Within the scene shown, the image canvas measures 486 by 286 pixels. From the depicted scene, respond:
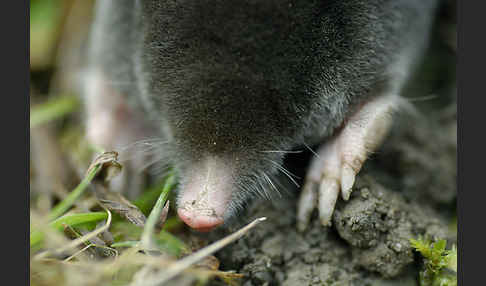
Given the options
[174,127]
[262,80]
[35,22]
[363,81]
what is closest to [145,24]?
[174,127]

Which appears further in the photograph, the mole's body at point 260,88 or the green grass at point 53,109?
the green grass at point 53,109

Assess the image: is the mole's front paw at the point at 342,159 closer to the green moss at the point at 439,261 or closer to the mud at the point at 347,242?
the mud at the point at 347,242

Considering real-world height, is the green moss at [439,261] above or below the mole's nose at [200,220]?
below

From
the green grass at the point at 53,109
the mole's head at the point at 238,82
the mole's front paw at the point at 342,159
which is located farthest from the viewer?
the green grass at the point at 53,109

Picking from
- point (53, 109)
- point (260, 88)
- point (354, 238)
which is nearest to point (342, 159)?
point (354, 238)

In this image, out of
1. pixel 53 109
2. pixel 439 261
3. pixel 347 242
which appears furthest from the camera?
pixel 53 109

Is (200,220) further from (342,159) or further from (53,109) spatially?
(53,109)

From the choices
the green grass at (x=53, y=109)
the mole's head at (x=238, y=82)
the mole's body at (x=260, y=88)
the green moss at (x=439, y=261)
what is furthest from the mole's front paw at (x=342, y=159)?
the green grass at (x=53, y=109)

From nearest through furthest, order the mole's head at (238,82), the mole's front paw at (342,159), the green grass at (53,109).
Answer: the mole's head at (238,82) < the mole's front paw at (342,159) < the green grass at (53,109)

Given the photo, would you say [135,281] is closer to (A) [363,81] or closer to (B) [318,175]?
(B) [318,175]
